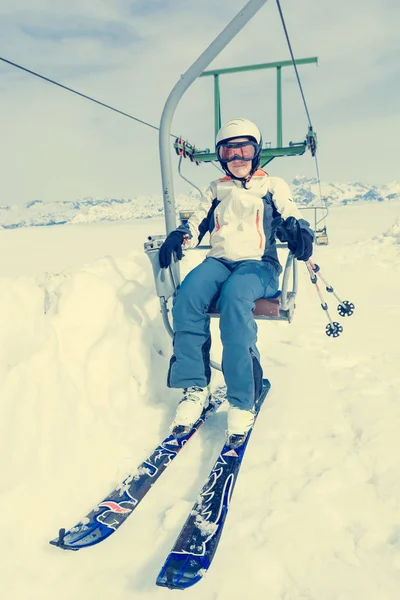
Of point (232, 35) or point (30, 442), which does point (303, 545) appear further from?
point (232, 35)

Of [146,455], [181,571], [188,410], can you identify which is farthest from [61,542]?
[188,410]

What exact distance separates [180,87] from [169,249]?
1431 millimetres

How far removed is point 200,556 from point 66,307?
1806mm

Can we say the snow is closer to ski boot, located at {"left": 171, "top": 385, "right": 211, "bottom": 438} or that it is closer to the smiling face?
ski boot, located at {"left": 171, "top": 385, "right": 211, "bottom": 438}

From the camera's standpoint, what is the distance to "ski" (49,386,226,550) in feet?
6.15

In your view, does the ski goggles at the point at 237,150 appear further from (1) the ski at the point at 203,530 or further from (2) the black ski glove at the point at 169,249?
(1) the ski at the point at 203,530

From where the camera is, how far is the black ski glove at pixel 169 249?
298 cm

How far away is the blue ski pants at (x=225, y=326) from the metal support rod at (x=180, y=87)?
878 millimetres

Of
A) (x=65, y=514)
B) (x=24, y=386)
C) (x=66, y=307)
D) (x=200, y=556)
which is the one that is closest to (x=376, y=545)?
(x=200, y=556)

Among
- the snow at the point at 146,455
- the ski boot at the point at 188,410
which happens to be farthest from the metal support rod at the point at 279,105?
the ski boot at the point at 188,410

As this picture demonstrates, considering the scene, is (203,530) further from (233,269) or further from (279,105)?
(279,105)

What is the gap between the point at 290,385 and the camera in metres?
3.51

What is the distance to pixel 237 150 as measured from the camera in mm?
3215

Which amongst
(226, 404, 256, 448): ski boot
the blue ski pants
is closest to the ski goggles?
the blue ski pants
